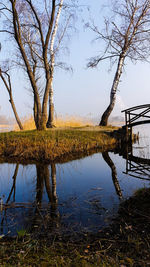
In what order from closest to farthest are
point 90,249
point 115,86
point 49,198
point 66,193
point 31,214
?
point 90,249
point 31,214
point 49,198
point 66,193
point 115,86

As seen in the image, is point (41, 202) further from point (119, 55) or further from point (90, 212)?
point (119, 55)

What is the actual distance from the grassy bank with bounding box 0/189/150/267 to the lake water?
308mm

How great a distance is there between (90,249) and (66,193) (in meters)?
2.56

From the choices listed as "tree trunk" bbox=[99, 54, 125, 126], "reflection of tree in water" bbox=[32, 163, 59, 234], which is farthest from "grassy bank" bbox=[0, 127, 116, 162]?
"tree trunk" bbox=[99, 54, 125, 126]

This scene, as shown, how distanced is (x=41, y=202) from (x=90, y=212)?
4.11 feet

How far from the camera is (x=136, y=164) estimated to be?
8812 mm

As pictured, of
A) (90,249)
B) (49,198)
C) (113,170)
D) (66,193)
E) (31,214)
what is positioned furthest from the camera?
(113,170)

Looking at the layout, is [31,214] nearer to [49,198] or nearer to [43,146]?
[49,198]

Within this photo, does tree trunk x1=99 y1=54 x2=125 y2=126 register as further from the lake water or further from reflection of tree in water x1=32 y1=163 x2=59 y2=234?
reflection of tree in water x1=32 y1=163 x2=59 y2=234

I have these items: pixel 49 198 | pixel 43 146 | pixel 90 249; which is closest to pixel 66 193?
pixel 49 198

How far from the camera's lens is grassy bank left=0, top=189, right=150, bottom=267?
2.27 m

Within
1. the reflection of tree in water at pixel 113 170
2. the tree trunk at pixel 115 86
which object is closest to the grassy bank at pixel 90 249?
the reflection of tree in water at pixel 113 170

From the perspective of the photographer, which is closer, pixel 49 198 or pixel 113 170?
pixel 49 198

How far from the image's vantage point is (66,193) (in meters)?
5.18
